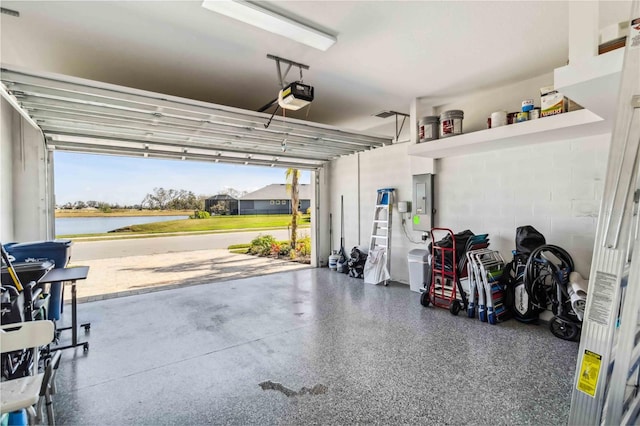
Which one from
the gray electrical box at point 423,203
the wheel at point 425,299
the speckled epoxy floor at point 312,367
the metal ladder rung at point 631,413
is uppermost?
the gray electrical box at point 423,203

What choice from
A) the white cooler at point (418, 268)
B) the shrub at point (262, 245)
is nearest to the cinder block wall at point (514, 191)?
the white cooler at point (418, 268)

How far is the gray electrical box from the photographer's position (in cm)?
544

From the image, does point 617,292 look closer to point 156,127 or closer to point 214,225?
point 156,127

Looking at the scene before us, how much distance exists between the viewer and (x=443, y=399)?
2359 mm

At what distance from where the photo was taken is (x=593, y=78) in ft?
7.13

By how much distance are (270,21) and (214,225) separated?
50.6ft

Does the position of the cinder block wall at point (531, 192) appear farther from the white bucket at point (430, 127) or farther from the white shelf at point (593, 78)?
the white shelf at point (593, 78)

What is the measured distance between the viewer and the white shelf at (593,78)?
2.11 m

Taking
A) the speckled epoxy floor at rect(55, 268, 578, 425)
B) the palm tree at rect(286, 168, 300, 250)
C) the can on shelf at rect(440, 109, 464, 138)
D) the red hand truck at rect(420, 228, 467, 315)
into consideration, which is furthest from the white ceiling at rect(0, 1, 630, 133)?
the palm tree at rect(286, 168, 300, 250)

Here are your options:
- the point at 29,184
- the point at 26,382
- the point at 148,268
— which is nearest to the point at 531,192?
the point at 26,382

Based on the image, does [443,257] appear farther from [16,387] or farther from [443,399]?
[16,387]

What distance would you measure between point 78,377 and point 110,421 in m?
0.89

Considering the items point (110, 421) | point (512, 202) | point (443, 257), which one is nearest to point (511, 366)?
point (443, 257)

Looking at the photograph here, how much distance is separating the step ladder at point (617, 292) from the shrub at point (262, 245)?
9687 mm
